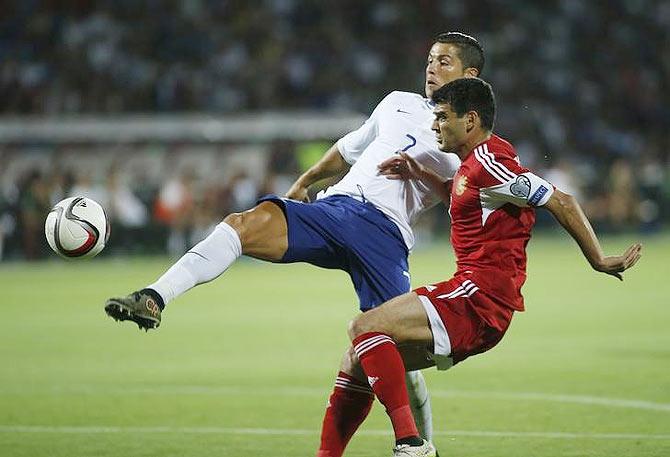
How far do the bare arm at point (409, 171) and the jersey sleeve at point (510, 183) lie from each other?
739mm

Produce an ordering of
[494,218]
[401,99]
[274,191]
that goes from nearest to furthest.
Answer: [494,218], [401,99], [274,191]

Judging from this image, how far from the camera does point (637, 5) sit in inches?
1369

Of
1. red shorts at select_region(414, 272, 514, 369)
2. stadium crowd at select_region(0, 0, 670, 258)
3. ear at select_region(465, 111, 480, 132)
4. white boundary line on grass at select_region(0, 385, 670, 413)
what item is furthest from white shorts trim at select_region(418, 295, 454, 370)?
stadium crowd at select_region(0, 0, 670, 258)

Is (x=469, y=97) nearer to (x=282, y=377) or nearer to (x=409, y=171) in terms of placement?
(x=409, y=171)

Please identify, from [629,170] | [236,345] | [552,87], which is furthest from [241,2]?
[236,345]

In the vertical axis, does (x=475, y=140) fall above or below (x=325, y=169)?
above

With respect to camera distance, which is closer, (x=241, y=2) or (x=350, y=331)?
(x=350, y=331)

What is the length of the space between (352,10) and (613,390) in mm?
23970

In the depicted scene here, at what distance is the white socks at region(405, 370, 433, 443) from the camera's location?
287 inches

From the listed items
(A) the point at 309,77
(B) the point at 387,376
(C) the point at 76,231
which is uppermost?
(A) the point at 309,77

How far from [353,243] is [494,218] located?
87 centimetres

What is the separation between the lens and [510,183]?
246 inches

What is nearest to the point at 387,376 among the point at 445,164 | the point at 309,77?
the point at 445,164

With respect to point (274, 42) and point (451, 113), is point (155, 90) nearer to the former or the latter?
point (274, 42)
